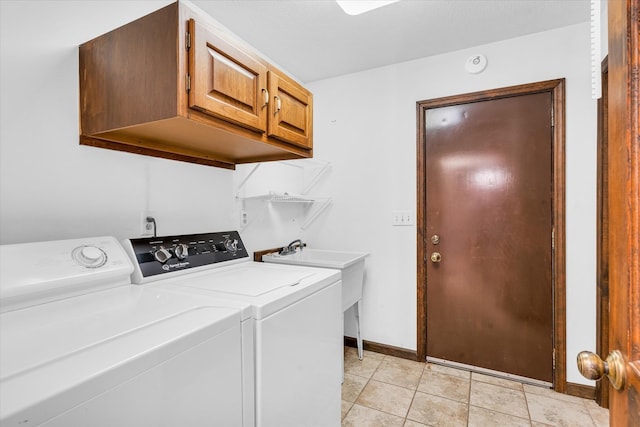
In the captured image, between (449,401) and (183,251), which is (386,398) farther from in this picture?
(183,251)

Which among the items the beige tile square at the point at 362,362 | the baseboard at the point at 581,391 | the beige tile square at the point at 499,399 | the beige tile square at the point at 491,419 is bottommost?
the beige tile square at the point at 491,419

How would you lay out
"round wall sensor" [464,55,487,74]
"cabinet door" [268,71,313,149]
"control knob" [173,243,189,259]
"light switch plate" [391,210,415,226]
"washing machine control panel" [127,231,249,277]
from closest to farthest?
"washing machine control panel" [127,231,249,277], "control knob" [173,243,189,259], "cabinet door" [268,71,313,149], "round wall sensor" [464,55,487,74], "light switch plate" [391,210,415,226]

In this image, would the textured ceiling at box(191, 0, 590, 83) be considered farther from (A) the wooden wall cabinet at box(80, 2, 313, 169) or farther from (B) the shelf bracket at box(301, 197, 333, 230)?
(B) the shelf bracket at box(301, 197, 333, 230)

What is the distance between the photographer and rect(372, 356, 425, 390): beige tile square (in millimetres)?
2170

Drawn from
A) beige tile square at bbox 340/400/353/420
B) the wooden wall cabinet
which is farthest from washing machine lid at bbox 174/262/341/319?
beige tile square at bbox 340/400/353/420

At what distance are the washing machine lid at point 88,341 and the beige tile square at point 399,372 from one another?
168 centimetres

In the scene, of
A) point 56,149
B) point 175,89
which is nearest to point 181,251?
point 56,149

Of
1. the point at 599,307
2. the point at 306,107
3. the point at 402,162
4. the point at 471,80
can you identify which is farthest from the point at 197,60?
the point at 599,307

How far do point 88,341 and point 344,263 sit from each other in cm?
148

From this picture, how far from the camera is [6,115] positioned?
109 cm

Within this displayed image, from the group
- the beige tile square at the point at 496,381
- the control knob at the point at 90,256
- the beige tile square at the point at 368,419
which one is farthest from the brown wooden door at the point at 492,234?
the control knob at the point at 90,256

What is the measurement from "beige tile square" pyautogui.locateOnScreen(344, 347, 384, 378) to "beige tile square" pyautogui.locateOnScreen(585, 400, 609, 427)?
4.22 feet

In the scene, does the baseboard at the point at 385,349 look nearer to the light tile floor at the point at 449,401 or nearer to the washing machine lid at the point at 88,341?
the light tile floor at the point at 449,401

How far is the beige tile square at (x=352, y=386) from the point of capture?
2.00m
